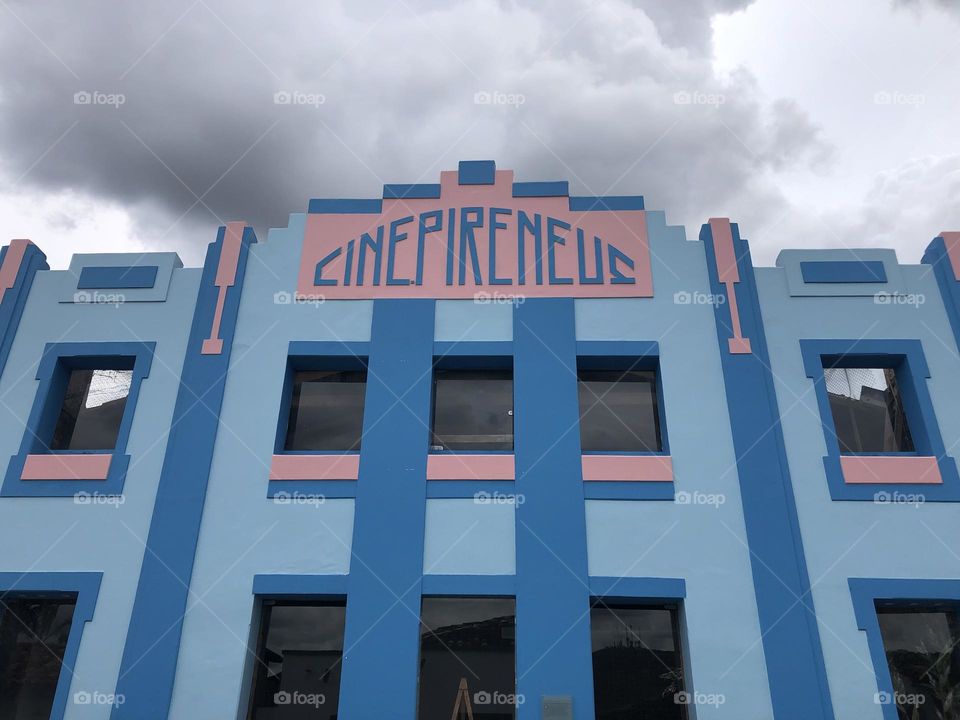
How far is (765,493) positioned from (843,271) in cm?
441

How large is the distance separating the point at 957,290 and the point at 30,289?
1636 cm

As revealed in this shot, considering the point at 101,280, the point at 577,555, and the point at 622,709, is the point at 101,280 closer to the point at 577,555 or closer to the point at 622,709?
the point at 577,555

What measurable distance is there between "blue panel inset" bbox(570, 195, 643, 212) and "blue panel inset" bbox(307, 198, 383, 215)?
3.63 meters

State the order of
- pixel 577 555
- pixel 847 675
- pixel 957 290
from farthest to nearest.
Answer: pixel 957 290 → pixel 577 555 → pixel 847 675

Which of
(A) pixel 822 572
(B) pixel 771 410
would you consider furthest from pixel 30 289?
(A) pixel 822 572

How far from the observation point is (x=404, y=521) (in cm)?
1012

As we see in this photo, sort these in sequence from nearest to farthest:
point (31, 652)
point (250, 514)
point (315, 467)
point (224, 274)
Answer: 1. point (31, 652)
2. point (250, 514)
3. point (315, 467)
4. point (224, 274)

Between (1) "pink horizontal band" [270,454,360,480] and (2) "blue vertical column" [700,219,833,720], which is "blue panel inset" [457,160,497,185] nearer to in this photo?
(2) "blue vertical column" [700,219,833,720]

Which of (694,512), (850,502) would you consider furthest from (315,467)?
(850,502)

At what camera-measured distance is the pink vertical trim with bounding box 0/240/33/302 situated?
12.1 meters

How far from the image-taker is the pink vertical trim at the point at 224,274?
1141 cm

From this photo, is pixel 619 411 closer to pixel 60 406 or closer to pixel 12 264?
pixel 60 406

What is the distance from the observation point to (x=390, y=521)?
Answer: 33.2 ft

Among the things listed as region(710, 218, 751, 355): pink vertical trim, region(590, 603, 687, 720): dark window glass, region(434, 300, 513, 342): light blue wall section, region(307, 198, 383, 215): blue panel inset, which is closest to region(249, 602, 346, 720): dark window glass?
region(590, 603, 687, 720): dark window glass
